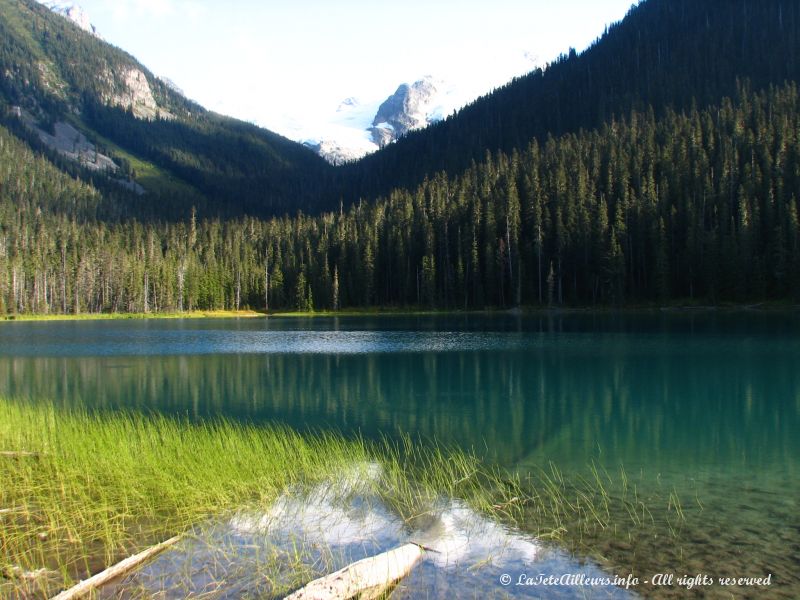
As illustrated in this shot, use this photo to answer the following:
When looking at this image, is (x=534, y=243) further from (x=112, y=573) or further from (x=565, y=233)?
(x=112, y=573)

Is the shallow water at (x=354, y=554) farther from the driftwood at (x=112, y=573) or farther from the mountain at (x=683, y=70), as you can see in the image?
the mountain at (x=683, y=70)

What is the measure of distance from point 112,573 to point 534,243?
331 ft

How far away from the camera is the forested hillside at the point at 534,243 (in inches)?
3551

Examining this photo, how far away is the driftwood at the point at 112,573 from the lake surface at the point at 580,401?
704cm

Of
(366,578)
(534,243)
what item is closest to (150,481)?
(366,578)

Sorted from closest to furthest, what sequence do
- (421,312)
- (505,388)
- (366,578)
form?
(366,578), (505,388), (421,312)

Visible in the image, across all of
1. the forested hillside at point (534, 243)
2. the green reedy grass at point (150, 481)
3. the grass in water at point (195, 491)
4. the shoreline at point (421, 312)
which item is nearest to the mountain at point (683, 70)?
the forested hillside at point (534, 243)

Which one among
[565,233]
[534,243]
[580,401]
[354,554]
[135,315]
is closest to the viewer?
[354,554]

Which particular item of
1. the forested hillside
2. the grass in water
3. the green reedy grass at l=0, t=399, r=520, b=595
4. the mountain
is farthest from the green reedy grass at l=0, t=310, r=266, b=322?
the grass in water

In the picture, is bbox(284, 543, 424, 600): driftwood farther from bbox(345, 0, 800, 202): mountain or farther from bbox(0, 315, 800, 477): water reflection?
bbox(345, 0, 800, 202): mountain

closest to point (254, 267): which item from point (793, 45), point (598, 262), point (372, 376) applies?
point (598, 262)

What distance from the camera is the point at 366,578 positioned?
782cm

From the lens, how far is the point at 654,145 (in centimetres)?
11350

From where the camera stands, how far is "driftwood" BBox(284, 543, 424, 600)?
23.5ft
